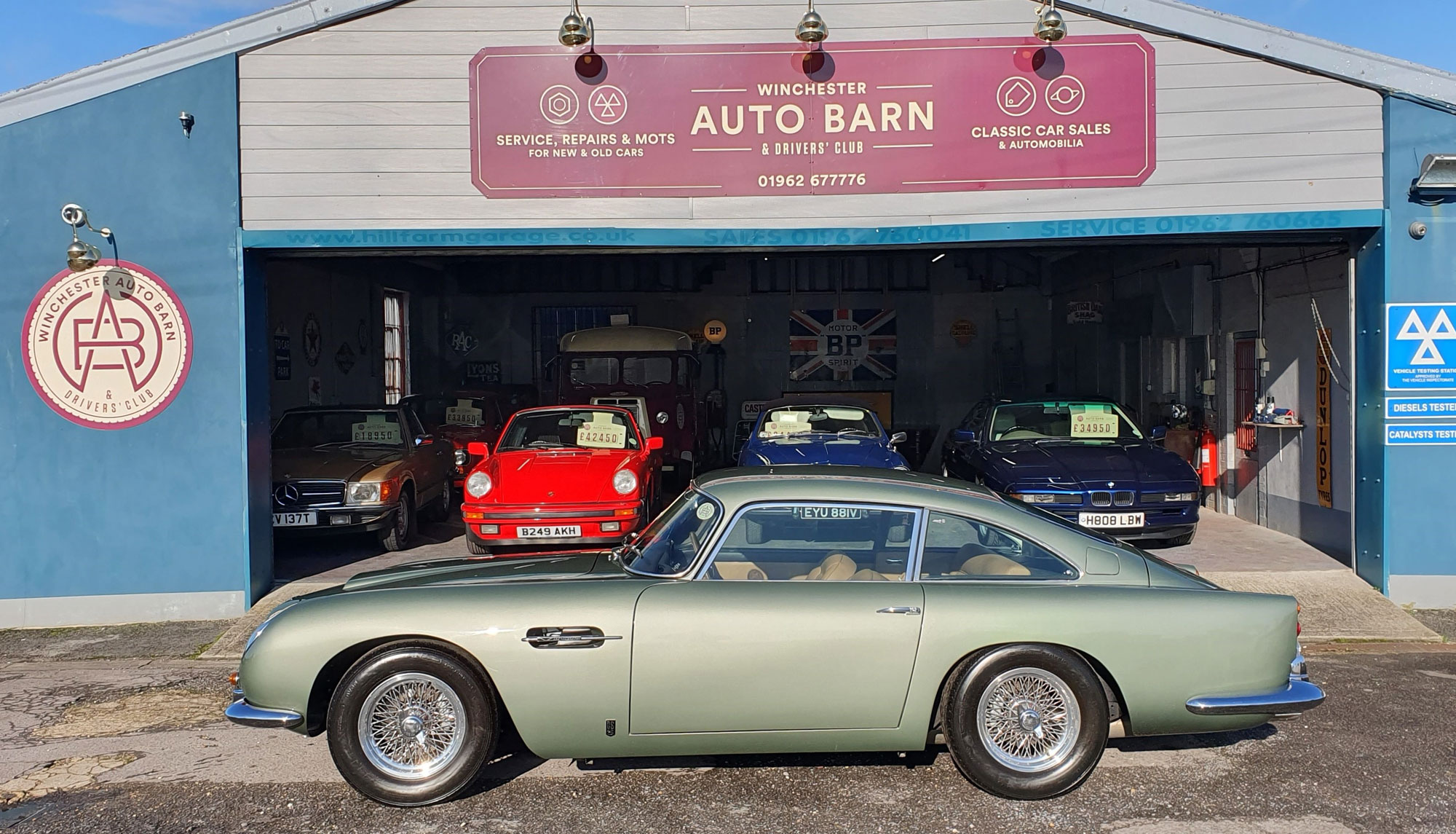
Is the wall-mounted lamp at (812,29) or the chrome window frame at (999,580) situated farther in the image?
the wall-mounted lamp at (812,29)

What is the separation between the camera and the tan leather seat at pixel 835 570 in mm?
4516

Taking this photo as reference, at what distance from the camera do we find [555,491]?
9.02 meters

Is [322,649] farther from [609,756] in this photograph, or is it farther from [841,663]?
[841,663]

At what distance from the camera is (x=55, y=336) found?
312 inches

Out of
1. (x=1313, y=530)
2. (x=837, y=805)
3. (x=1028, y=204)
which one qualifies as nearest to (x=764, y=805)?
(x=837, y=805)

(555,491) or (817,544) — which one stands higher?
(817,544)

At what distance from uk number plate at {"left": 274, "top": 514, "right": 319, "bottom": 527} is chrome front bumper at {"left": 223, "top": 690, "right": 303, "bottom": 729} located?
18.9 ft

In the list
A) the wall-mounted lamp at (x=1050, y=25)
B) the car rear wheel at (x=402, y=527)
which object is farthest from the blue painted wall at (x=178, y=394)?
the wall-mounted lamp at (x=1050, y=25)

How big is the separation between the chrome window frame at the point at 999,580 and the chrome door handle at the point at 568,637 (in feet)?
4.35

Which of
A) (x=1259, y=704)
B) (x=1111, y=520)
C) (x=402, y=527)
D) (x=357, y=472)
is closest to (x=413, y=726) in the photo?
(x=1259, y=704)

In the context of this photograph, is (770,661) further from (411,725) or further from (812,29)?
(812,29)

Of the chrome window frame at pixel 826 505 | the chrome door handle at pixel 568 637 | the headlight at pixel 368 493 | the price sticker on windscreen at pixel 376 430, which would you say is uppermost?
the price sticker on windscreen at pixel 376 430

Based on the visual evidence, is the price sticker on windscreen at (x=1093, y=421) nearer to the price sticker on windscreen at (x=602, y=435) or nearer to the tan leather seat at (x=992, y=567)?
the price sticker on windscreen at (x=602, y=435)

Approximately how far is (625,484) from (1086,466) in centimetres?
418
